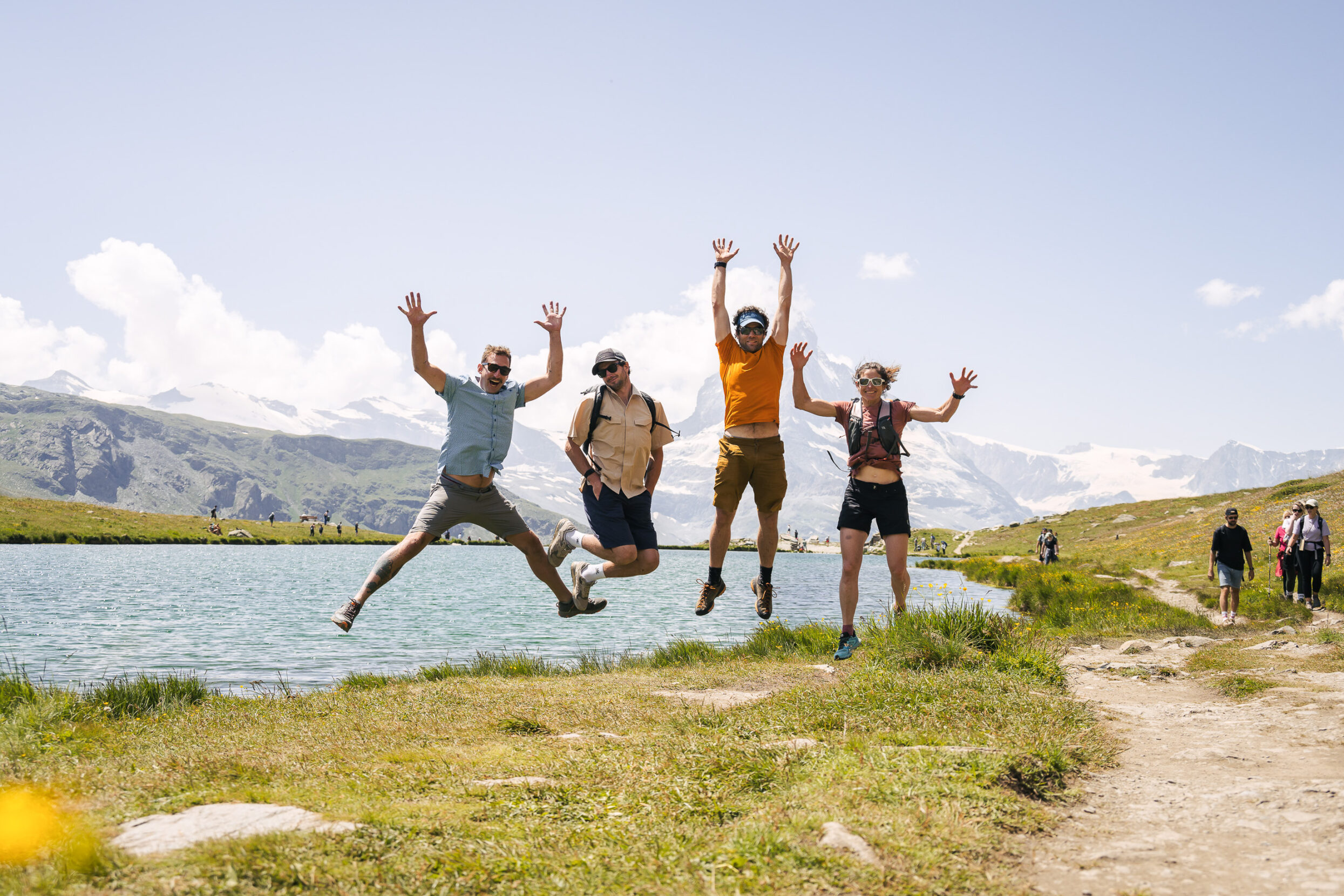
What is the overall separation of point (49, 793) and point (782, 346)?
8118mm

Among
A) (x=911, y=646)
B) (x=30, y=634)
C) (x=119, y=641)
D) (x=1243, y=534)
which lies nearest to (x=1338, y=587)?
(x=1243, y=534)

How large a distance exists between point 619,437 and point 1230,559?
55.9 ft

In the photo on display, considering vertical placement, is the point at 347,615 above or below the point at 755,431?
below

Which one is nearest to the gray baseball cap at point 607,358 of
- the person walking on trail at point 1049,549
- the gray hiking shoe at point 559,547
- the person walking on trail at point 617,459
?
the person walking on trail at point 617,459

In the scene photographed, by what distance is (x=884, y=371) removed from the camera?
1107 cm

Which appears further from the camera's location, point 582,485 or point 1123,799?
point 582,485

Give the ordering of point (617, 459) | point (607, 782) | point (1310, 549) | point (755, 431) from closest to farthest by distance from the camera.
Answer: point (607, 782), point (617, 459), point (755, 431), point (1310, 549)

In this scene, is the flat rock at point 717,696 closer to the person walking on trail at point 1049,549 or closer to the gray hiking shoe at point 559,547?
the gray hiking shoe at point 559,547

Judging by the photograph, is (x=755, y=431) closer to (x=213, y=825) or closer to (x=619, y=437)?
(x=619, y=437)

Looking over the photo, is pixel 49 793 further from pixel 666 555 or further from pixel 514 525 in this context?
pixel 666 555

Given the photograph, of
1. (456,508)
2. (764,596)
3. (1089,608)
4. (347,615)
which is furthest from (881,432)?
(1089,608)

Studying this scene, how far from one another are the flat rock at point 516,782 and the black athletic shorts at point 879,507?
576 centimetres

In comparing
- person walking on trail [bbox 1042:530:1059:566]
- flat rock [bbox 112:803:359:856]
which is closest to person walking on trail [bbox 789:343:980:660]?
flat rock [bbox 112:803:359:856]

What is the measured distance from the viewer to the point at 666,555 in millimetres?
152625
